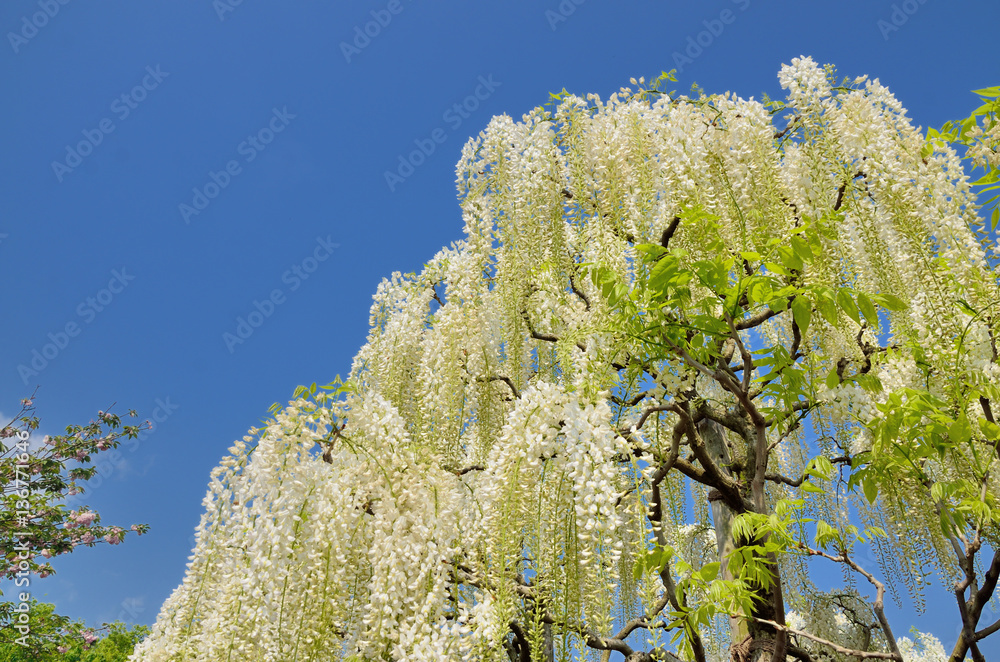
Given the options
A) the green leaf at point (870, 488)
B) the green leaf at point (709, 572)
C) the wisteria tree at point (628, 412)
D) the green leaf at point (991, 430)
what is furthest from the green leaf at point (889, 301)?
the green leaf at point (709, 572)

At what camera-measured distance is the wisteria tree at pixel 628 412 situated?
8.27 ft

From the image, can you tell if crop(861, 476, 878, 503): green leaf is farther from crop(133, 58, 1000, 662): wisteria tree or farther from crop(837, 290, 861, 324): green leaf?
crop(837, 290, 861, 324): green leaf

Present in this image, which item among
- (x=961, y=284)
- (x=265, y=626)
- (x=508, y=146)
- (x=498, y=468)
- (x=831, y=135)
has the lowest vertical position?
(x=265, y=626)

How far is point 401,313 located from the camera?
4977 mm

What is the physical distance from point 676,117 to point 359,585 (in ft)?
11.8

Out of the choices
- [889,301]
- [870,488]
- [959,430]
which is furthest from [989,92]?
[870,488]

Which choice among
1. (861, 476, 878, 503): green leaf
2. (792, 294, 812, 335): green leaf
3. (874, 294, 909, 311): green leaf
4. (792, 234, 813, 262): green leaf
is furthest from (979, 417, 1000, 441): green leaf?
(792, 234, 813, 262): green leaf

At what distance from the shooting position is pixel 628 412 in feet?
14.4

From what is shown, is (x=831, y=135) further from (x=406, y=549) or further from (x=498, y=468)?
(x=406, y=549)

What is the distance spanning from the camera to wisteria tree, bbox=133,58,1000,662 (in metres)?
2.52

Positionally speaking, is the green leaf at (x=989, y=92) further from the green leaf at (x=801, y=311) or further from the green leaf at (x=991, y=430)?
the green leaf at (x=991, y=430)

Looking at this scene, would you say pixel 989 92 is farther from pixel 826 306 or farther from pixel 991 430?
pixel 991 430

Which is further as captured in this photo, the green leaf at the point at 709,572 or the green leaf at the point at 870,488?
the green leaf at the point at 870,488

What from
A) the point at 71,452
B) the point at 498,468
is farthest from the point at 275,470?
the point at 71,452
